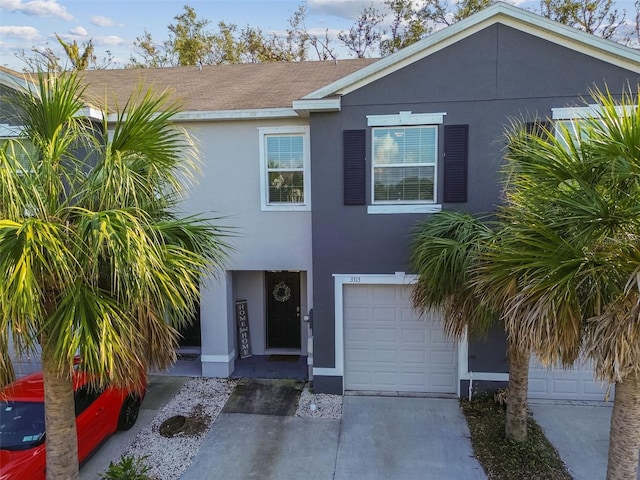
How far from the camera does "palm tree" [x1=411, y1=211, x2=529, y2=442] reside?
6.24m

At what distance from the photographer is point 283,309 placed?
1109 cm

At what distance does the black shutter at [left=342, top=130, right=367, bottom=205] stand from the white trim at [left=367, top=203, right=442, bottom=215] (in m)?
0.24

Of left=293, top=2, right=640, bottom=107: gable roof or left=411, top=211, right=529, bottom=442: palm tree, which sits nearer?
left=411, top=211, right=529, bottom=442: palm tree

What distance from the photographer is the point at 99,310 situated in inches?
156

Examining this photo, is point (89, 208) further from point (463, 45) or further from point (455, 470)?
point (463, 45)

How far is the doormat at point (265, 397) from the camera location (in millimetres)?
8352

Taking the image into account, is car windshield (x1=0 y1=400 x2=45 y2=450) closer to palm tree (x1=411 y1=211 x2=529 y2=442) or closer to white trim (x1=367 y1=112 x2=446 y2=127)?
palm tree (x1=411 y1=211 x2=529 y2=442)

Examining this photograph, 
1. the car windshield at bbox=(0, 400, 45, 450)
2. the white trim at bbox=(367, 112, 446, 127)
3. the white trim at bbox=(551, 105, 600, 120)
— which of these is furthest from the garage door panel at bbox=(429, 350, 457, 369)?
the car windshield at bbox=(0, 400, 45, 450)

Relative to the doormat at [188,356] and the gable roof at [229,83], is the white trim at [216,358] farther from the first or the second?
the gable roof at [229,83]

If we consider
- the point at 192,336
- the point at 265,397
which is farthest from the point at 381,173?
the point at 192,336

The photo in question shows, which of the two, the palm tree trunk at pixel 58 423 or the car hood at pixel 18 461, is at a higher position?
the palm tree trunk at pixel 58 423

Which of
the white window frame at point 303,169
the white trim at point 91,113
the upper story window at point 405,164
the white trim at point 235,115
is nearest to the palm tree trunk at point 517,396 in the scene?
the upper story window at point 405,164

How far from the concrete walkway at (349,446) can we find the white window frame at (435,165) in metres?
3.88

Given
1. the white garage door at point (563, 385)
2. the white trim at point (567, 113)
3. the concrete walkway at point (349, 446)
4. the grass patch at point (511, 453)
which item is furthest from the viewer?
the white garage door at point (563, 385)
